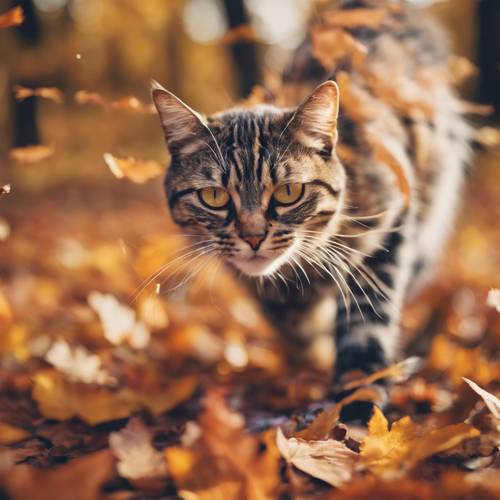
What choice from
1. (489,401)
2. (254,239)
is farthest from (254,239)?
(489,401)

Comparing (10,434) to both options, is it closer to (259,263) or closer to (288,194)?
A: (259,263)

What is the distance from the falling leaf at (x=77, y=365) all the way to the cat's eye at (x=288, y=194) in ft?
2.72

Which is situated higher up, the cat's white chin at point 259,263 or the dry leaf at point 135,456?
the cat's white chin at point 259,263

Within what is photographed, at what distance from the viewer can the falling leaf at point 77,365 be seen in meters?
1.80

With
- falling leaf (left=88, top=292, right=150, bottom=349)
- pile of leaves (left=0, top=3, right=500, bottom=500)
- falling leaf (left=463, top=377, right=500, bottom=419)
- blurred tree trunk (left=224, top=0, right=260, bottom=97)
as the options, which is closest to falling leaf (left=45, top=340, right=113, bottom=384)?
pile of leaves (left=0, top=3, right=500, bottom=500)

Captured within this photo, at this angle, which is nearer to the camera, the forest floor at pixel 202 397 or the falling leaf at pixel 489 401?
the forest floor at pixel 202 397

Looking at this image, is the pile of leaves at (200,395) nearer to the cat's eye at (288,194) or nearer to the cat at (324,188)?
the cat at (324,188)

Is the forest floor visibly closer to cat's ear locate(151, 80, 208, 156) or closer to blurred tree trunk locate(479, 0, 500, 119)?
cat's ear locate(151, 80, 208, 156)

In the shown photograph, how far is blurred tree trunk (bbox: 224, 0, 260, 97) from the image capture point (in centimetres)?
648

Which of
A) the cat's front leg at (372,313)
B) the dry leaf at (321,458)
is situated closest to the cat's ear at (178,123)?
the cat's front leg at (372,313)

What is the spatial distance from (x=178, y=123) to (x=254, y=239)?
0.49 m

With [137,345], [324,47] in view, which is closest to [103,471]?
[137,345]

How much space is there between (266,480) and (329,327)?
1.58m

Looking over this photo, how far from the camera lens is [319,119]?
71.1 inches
